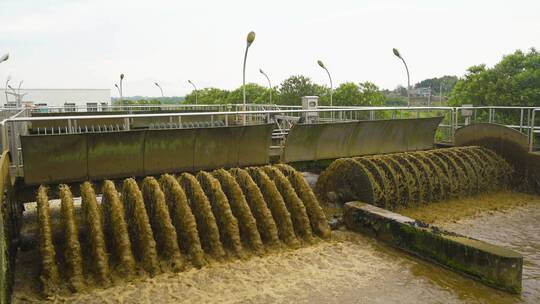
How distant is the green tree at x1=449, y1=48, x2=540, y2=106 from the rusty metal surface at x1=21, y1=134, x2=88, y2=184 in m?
20.2

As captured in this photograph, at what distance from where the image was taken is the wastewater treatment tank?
18.4 feet

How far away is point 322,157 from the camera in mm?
10023

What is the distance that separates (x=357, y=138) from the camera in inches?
407

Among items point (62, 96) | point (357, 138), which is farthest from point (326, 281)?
point (62, 96)

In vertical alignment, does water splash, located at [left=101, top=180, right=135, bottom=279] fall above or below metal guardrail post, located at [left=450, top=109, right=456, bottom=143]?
below

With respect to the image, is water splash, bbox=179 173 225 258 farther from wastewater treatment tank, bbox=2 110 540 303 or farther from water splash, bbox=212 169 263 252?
water splash, bbox=212 169 263 252

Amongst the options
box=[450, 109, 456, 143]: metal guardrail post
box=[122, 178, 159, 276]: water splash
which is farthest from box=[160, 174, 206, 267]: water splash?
box=[450, 109, 456, 143]: metal guardrail post

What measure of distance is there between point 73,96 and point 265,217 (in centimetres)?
5126

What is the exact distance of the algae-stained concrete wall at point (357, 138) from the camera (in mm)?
9469

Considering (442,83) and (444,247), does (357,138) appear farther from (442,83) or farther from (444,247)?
(442,83)

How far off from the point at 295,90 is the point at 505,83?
702 inches

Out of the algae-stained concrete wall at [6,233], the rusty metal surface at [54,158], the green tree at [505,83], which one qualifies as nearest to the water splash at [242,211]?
the rusty metal surface at [54,158]

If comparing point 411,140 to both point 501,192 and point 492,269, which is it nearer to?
point 501,192

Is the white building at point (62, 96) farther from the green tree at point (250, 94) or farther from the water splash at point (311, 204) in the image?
the water splash at point (311, 204)
